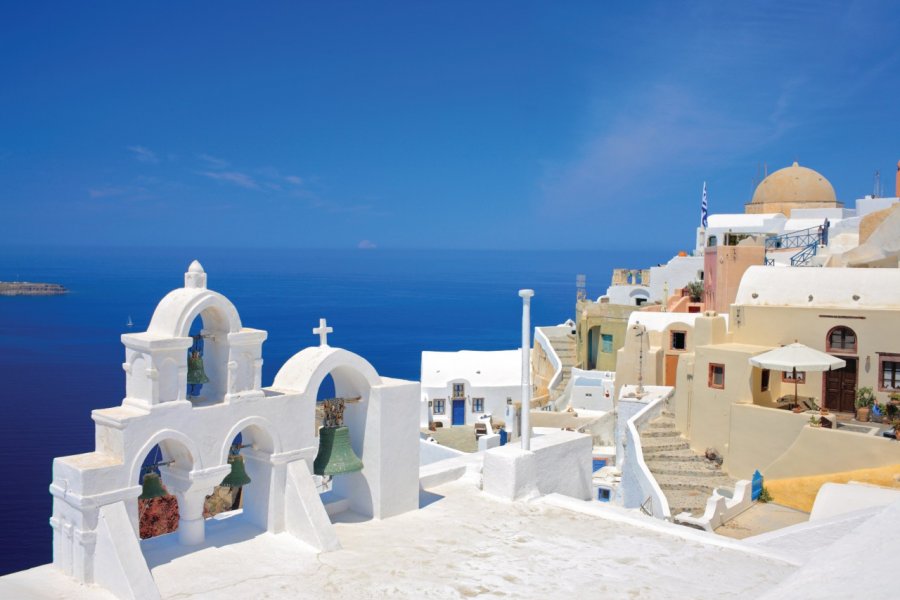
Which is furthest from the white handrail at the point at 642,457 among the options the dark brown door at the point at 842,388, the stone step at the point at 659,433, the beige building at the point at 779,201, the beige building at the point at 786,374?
the beige building at the point at 779,201

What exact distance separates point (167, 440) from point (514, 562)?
4614 mm

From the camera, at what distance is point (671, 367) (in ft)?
94.9

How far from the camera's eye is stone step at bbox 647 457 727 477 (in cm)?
2078

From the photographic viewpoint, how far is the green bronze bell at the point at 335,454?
10.6 m

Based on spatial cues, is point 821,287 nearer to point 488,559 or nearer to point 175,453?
point 488,559

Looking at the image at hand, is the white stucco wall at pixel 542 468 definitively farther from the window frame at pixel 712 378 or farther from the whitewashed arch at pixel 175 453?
the window frame at pixel 712 378

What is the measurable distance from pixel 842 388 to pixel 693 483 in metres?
5.03

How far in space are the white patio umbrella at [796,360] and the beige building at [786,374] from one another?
1179 millimetres

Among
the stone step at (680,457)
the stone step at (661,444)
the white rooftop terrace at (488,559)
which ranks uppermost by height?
the white rooftop terrace at (488,559)

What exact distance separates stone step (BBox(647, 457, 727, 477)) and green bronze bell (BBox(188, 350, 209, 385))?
47.4 feet

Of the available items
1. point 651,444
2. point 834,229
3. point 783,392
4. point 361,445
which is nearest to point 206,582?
point 361,445

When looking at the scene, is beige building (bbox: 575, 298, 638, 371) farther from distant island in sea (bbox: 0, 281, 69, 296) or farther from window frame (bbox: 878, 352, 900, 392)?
distant island in sea (bbox: 0, 281, 69, 296)

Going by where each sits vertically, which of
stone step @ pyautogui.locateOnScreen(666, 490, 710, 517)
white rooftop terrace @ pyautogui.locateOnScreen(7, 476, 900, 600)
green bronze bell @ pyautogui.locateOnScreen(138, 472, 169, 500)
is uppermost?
green bronze bell @ pyautogui.locateOnScreen(138, 472, 169, 500)

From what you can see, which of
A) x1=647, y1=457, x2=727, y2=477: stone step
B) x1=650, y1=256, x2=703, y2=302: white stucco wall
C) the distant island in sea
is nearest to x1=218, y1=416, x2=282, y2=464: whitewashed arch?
x1=647, y1=457, x2=727, y2=477: stone step
